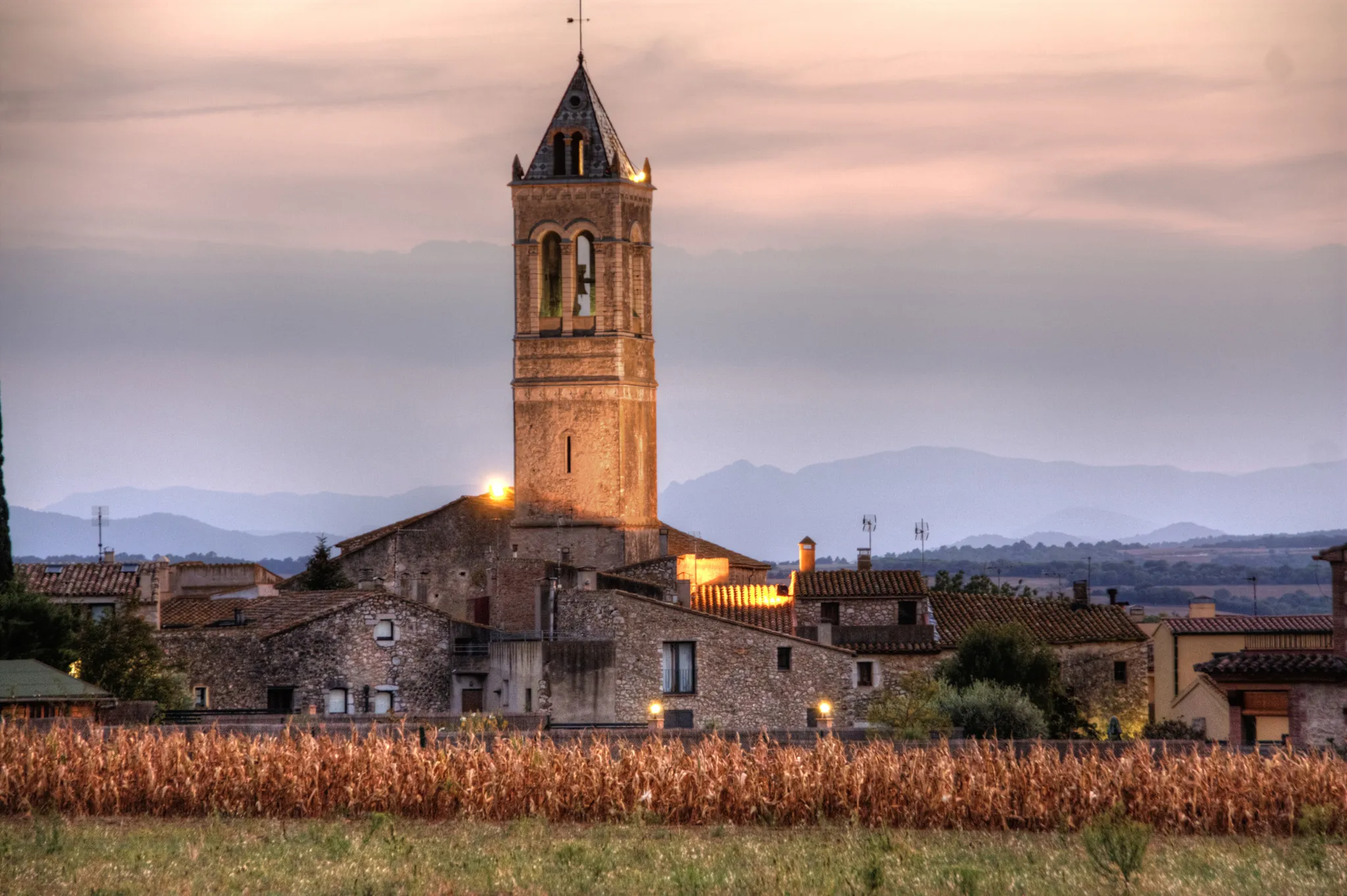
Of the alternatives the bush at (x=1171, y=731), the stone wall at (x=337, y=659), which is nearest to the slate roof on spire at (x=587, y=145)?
the stone wall at (x=337, y=659)

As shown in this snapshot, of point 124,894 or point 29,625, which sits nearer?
point 124,894

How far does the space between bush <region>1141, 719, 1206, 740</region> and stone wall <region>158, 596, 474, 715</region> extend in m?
17.5

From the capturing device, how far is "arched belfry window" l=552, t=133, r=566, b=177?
77.2m

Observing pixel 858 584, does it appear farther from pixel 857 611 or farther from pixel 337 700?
pixel 337 700

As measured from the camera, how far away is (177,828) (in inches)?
1103

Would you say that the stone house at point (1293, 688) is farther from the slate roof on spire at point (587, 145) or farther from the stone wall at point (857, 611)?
the slate roof on spire at point (587, 145)

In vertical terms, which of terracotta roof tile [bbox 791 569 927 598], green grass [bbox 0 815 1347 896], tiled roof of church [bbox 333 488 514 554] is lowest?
green grass [bbox 0 815 1347 896]

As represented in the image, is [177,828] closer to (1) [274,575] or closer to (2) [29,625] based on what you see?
(2) [29,625]

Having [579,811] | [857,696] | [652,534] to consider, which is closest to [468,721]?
[579,811]

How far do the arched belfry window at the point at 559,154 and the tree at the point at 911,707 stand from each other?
27447 millimetres

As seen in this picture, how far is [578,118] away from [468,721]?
43.2 metres

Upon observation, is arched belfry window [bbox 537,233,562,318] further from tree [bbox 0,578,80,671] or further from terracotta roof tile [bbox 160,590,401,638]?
tree [bbox 0,578,80,671]

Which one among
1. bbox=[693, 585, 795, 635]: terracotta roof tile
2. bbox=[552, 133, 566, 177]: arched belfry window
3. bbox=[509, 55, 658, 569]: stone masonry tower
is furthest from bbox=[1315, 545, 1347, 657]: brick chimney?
bbox=[552, 133, 566, 177]: arched belfry window

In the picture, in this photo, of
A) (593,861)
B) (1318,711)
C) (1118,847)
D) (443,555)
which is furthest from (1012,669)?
(1118,847)
